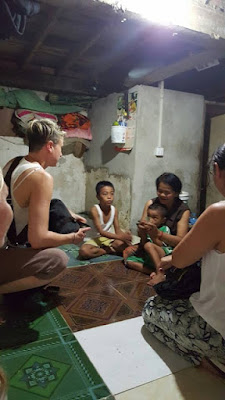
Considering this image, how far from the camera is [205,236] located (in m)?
1.45

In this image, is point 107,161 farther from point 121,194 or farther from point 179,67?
point 179,67

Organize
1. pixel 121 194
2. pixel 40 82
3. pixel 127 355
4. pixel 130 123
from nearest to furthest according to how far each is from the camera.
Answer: pixel 127 355 < pixel 130 123 < pixel 121 194 < pixel 40 82

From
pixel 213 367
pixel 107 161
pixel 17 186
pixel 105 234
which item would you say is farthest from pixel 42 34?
pixel 213 367

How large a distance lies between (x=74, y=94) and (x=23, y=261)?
4351 millimetres

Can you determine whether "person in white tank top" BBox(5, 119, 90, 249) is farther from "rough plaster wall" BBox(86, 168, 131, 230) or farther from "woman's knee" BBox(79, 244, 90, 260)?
"rough plaster wall" BBox(86, 168, 131, 230)

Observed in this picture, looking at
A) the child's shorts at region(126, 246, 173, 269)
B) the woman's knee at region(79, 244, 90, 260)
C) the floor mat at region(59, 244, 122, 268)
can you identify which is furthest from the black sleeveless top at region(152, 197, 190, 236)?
the woman's knee at region(79, 244, 90, 260)

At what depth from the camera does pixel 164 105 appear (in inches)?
175

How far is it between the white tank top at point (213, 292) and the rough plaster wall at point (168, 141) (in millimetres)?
2903

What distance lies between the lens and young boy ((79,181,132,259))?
3.53m

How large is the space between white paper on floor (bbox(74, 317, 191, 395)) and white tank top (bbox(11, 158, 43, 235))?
91 cm

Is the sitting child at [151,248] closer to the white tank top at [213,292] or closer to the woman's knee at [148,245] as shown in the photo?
the woman's knee at [148,245]

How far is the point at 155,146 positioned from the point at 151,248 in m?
2.03

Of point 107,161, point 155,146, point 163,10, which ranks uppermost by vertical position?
point 163,10

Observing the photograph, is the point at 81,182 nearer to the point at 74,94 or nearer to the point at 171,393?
the point at 74,94
